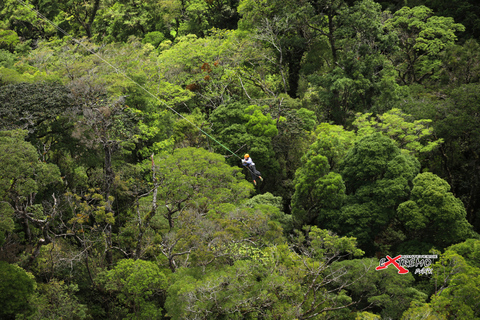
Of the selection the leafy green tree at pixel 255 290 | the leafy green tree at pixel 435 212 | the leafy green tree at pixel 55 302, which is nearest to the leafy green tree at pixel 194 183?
the leafy green tree at pixel 255 290

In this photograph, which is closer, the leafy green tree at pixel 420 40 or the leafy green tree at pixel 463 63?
the leafy green tree at pixel 463 63

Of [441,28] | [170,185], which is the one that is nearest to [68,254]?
[170,185]

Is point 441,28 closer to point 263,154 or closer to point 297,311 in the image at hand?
point 263,154

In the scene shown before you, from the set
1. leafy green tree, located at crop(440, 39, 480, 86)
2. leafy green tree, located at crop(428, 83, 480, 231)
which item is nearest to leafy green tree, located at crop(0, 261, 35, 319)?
leafy green tree, located at crop(428, 83, 480, 231)

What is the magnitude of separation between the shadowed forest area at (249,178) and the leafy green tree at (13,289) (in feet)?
0.14

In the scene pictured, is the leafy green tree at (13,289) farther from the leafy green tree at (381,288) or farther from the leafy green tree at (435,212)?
the leafy green tree at (435,212)

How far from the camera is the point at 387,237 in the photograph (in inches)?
720

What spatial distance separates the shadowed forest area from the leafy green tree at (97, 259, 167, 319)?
0.08 meters

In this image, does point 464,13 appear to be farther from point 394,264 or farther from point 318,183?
point 394,264

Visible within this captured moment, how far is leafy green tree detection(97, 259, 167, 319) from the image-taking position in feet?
45.4

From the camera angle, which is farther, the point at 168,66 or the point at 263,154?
the point at 168,66

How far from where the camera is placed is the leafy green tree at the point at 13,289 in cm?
1259

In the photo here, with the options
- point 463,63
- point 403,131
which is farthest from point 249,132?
point 463,63

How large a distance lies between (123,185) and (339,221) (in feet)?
30.1
